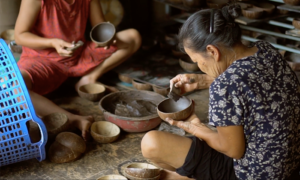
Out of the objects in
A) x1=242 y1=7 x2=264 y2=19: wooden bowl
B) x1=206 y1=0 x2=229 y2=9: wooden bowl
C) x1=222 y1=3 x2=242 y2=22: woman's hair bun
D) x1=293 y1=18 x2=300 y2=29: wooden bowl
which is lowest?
x1=293 y1=18 x2=300 y2=29: wooden bowl

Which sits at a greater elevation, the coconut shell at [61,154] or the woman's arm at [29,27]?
the woman's arm at [29,27]

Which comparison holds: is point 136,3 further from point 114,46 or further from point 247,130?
point 247,130

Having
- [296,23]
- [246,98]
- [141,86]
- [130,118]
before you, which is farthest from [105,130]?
[296,23]

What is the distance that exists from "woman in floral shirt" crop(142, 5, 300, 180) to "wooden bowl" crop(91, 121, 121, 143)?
0.97 metres

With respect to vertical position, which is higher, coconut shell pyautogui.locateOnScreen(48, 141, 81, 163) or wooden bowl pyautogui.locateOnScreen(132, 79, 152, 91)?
wooden bowl pyautogui.locateOnScreen(132, 79, 152, 91)

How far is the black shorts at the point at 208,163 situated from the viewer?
73.9 inches

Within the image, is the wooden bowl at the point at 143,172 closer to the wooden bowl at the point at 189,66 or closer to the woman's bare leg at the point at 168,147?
the woman's bare leg at the point at 168,147

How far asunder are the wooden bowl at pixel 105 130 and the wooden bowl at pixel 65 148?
0.18 metres

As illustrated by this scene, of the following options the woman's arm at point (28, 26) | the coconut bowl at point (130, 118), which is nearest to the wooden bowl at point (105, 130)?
the coconut bowl at point (130, 118)

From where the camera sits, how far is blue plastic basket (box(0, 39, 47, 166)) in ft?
7.05

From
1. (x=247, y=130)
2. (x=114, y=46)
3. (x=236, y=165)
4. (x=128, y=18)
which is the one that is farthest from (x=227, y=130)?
(x=128, y=18)

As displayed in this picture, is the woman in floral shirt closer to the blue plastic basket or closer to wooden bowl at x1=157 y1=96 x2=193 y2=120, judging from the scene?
wooden bowl at x1=157 y1=96 x2=193 y2=120

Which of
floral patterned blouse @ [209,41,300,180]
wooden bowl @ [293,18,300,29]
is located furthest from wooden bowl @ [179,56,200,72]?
floral patterned blouse @ [209,41,300,180]

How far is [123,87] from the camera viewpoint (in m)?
3.61
